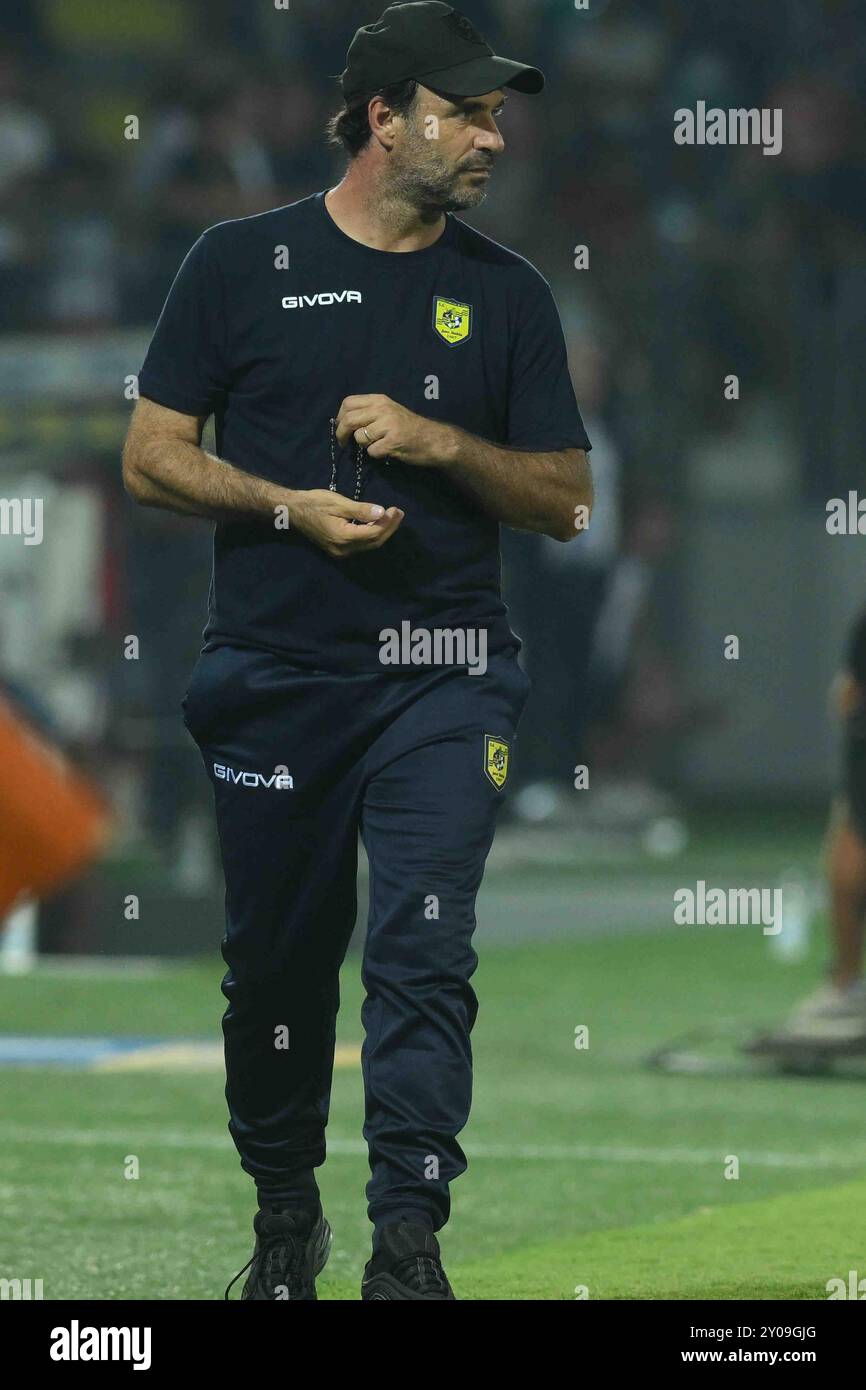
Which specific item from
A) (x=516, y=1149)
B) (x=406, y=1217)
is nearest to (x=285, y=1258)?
(x=406, y=1217)

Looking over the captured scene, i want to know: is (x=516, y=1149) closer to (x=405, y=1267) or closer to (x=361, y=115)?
(x=405, y=1267)

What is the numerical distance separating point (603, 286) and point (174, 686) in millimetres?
5668

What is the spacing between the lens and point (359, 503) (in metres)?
5.03

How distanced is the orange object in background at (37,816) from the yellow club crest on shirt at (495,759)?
226 inches

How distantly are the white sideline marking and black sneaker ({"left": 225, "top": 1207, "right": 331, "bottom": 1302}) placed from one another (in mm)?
2051

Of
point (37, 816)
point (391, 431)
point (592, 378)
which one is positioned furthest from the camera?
point (592, 378)

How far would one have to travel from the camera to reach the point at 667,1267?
5.71 meters

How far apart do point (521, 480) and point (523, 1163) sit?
2727mm

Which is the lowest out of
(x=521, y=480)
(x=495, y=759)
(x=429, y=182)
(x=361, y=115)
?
(x=495, y=759)

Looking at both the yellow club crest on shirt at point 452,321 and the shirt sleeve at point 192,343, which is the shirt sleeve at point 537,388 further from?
the shirt sleeve at point 192,343

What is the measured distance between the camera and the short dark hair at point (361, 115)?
5.25 metres

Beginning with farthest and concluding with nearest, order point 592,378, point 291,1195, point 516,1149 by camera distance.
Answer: point 592,378
point 516,1149
point 291,1195

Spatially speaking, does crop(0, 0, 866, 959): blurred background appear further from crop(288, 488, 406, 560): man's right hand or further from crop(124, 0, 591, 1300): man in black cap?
crop(288, 488, 406, 560): man's right hand

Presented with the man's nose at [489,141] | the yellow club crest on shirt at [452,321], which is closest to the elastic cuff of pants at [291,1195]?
the yellow club crest on shirt at [452,321]
